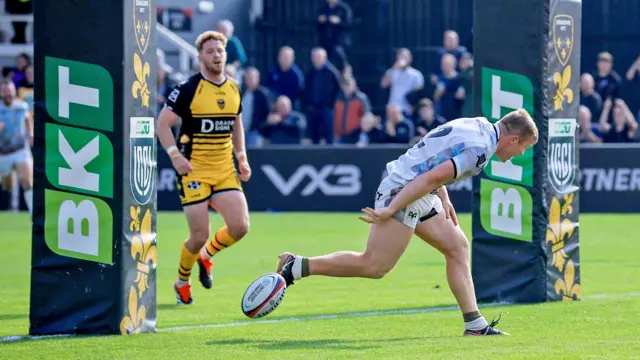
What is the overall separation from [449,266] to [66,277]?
2.67 m

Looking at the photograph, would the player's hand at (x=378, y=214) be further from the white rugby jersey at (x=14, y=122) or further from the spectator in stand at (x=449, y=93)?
the spectator in stand at (x=449, y=93)

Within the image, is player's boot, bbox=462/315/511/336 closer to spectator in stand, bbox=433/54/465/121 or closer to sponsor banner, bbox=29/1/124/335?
sponsor banner, bbox=29/1/124/335

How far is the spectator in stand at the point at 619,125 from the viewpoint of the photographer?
75.7 ft

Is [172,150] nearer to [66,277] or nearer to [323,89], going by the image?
[66,277]

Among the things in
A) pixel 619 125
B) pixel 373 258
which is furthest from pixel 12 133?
pixel 373 258

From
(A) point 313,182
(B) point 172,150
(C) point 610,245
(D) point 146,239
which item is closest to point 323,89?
(A) point 313,182

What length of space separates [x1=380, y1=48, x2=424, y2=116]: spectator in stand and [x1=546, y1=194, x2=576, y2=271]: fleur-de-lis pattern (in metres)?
13.2

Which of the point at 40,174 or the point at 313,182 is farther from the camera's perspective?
the point at 313,182

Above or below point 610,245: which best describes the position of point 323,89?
above

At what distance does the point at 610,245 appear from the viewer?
1694 cm

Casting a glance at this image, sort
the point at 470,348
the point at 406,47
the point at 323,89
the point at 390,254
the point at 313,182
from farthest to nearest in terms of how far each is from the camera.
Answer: the point at 406,47
the point at 323,89
the point at 313,182
the point at 390,254
the point at 470,348

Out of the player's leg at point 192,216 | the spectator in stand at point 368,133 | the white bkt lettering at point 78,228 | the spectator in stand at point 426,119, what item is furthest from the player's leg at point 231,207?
the spectator in stand at point 368,133

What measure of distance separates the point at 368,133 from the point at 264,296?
1520 cm

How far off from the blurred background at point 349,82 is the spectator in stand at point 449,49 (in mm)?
38
